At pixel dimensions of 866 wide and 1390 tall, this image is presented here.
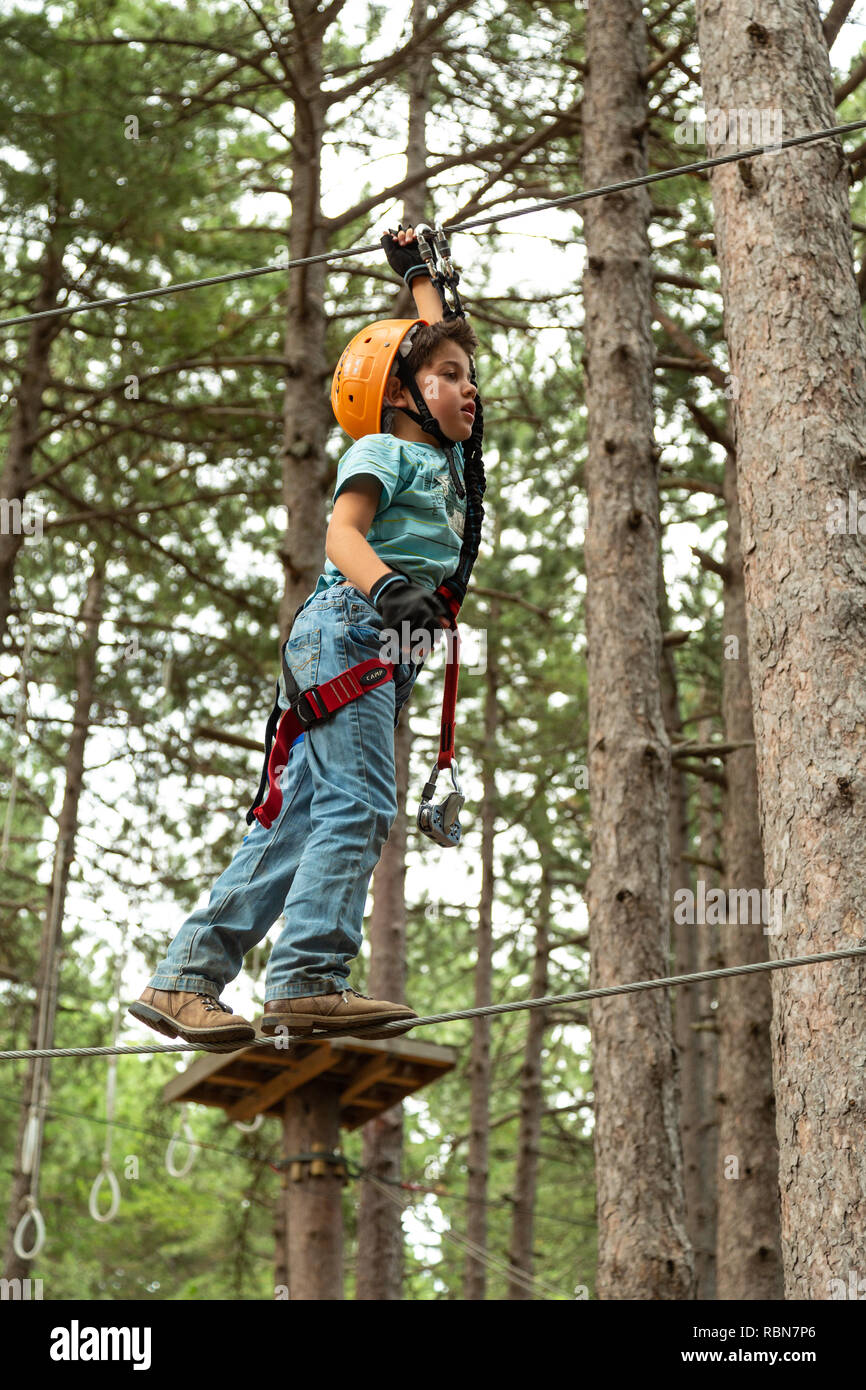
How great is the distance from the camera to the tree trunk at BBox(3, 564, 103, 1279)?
11.7 meters

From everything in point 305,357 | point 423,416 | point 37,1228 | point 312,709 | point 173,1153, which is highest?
point 305,357

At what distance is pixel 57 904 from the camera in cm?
1188

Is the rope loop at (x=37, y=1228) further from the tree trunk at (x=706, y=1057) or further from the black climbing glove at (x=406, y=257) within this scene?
the black climbing glove at (x=406, y=257)

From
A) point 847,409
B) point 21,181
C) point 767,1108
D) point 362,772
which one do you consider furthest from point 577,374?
point 362,772

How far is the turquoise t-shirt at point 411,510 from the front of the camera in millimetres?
3799

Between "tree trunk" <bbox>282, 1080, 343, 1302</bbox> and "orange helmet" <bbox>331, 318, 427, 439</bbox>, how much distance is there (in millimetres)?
5701

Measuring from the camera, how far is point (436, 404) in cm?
394

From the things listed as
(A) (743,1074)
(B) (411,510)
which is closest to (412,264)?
(B) (411,510)

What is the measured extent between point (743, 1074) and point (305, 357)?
5401 mm

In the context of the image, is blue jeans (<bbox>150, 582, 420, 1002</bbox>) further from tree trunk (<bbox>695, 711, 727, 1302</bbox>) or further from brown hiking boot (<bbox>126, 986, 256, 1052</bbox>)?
tree trunk (<bbox>695, 711, 727, 1302</bbox>)

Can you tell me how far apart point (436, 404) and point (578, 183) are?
8074mm

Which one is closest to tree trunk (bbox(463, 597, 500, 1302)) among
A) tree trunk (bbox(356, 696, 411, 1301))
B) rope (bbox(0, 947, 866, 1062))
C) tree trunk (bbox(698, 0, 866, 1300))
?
tree trunk (bbox(356, 696, 411, 1301))

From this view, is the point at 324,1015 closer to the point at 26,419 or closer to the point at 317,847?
the point at 317,847
